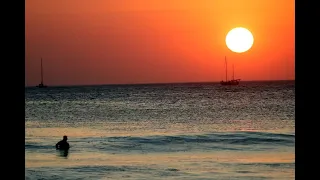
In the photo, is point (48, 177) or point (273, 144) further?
point (273, 144)

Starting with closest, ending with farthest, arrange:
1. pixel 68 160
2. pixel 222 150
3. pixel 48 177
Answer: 1. pixel 48 177
2. pixel 68 160
3. pixel 222 150

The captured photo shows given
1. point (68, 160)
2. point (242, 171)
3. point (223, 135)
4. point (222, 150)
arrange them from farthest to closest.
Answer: point (223, 135), point (222, 150), point (68, 160), point (242, 171)

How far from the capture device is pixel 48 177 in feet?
60.1

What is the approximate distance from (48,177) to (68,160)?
16.5ft

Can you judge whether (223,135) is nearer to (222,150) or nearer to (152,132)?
(152,132)

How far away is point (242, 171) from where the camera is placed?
19.5 m
